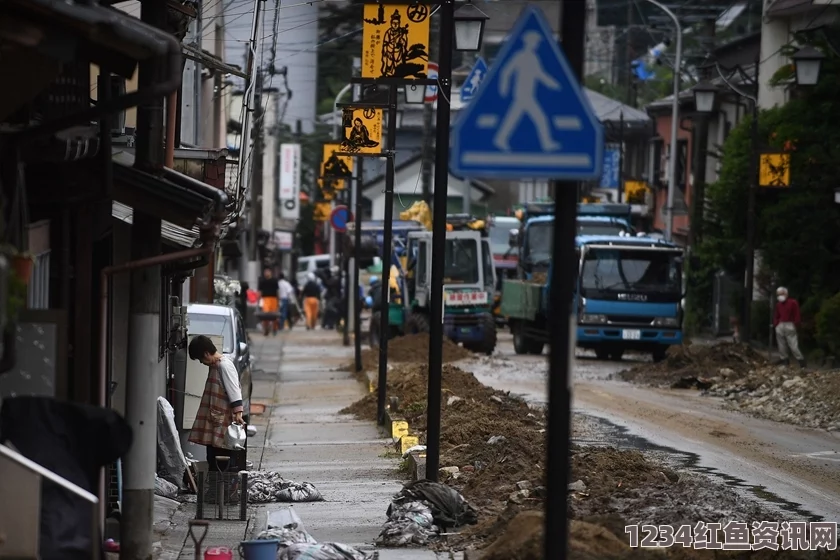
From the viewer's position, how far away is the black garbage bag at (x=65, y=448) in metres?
7.09

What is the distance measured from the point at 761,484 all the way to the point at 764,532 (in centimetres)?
401

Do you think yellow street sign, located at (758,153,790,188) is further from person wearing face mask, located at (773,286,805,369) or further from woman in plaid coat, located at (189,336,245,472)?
woman in plaid coat, located at (189,336,245,472)

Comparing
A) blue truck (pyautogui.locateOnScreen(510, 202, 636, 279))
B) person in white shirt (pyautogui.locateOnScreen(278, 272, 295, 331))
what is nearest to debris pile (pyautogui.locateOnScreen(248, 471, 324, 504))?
blue truck (pyautogui.locateOnScreen(510, 202, 636, 279))

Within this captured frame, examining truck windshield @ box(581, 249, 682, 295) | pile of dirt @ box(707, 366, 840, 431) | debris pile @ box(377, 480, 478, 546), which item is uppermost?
truck windshield @ box(581, 249, 682, 295)

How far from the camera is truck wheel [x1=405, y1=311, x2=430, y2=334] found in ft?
111

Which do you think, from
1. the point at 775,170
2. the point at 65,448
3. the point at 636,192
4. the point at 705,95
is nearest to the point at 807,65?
the point at 705,95

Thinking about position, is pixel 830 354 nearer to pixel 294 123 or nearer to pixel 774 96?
pixel 774 96

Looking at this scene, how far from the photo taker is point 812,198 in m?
30.8

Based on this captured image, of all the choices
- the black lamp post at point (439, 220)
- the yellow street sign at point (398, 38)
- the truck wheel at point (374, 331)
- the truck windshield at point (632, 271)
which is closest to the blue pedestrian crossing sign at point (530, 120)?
the black lamp post at point (439, 220)

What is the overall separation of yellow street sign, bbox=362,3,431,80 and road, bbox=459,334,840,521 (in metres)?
5.22

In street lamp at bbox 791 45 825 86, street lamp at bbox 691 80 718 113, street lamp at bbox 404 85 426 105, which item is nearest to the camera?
street lamp at bbox 404 85 426 105

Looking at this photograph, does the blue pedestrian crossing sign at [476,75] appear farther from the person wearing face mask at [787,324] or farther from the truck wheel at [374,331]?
the person wearing face mask at [787,324]

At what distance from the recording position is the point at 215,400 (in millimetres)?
12727

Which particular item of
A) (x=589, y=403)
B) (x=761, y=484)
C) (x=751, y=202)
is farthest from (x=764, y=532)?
(x=751, y=202)
